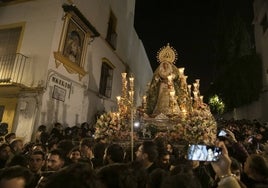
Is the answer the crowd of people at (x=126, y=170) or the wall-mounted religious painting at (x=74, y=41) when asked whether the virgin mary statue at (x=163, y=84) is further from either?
the crowd of people at (x=126, y=170)

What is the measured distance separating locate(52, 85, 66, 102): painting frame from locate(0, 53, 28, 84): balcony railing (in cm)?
130

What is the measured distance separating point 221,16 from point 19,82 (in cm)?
2394

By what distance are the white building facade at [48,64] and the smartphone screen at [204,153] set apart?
730 cm

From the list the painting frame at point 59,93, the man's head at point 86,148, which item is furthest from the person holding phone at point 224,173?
the painting frame at point 59,93

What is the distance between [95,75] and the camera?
13.4 m

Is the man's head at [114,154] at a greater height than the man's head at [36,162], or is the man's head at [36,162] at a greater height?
the man's head at [114,154]

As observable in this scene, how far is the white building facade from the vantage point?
30.1 feet

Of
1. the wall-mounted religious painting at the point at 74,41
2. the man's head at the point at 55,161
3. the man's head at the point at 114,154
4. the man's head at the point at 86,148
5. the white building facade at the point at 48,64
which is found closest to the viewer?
the man's head at the point at 114,154

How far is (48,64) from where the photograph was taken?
9.42 meters

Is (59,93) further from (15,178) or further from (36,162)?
(15,178)

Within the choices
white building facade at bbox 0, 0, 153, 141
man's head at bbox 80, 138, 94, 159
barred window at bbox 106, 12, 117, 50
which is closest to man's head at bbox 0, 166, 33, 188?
man's head at bbox 80, 138, 94, 159

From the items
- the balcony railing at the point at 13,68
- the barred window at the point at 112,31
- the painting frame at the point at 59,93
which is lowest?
the painting frame at the point at 59,93

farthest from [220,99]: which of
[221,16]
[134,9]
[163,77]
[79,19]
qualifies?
[79,19]

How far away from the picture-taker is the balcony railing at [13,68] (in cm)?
935
